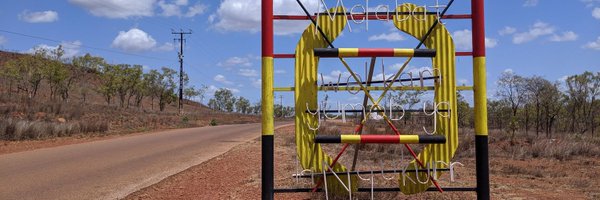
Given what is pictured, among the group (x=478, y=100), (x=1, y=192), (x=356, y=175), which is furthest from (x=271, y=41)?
(x=1, y=192)

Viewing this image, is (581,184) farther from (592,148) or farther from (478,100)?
(592,148)

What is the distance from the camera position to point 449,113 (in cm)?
463

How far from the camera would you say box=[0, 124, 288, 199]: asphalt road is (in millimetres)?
8188

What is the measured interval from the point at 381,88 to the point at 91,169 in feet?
26.1

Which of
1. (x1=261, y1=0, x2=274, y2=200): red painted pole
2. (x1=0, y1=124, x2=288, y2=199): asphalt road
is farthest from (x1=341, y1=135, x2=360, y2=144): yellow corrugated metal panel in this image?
(x1=0, y1=124, x2=288, y2=199): asphalt road

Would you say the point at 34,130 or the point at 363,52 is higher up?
the point at 363,52

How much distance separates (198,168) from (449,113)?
7.55 meters

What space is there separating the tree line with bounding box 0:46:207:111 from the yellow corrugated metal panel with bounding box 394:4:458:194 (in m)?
44.2

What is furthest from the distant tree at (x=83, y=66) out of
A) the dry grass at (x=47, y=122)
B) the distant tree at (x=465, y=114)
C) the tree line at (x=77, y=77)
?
the distant tree at (x=465, y=114)

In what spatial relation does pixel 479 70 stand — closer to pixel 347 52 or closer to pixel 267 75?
pixel 347 52

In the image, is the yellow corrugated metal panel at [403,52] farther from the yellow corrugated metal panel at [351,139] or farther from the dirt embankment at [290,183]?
the dirt embankment at [290,183]

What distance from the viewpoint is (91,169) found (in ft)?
35.1

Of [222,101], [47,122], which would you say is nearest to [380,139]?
[47,122]

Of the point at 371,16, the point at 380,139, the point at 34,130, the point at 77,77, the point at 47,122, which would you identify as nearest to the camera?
the point at 380,139
